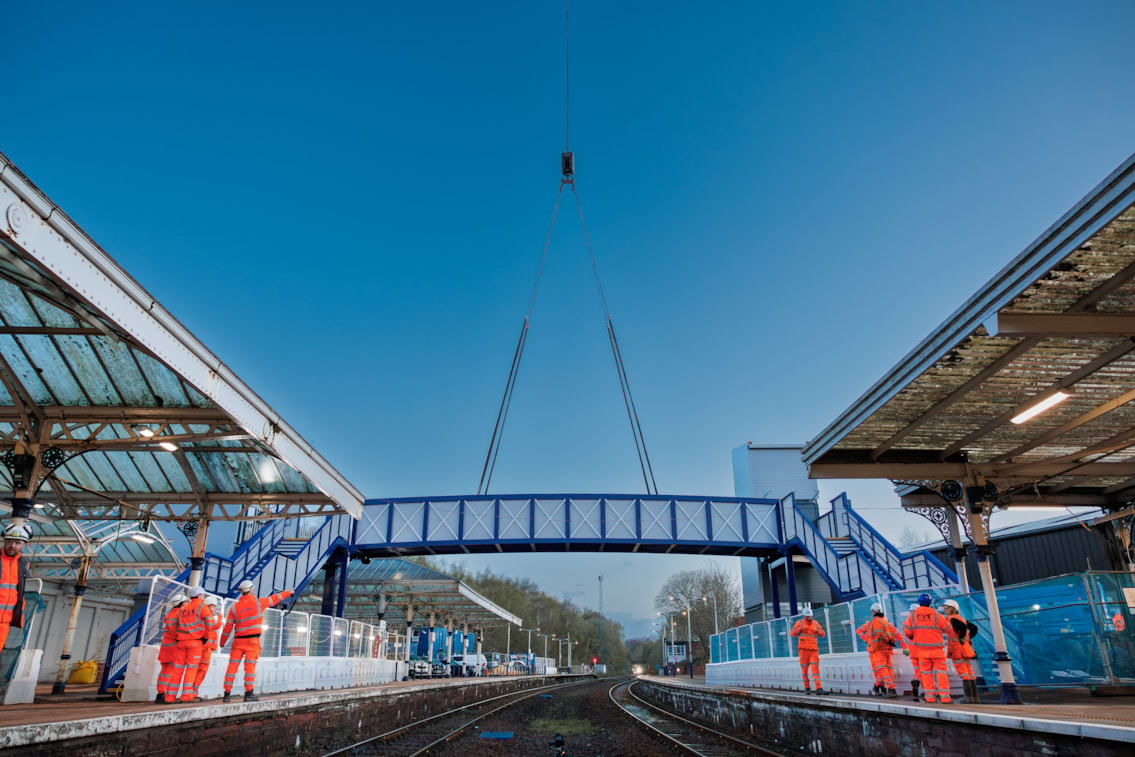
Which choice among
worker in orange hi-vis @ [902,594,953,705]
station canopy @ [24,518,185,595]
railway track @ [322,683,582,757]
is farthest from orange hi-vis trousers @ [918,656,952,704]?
station canopy @ [24,518,185,595]

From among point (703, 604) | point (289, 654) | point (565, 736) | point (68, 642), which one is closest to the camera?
point (565, 736)

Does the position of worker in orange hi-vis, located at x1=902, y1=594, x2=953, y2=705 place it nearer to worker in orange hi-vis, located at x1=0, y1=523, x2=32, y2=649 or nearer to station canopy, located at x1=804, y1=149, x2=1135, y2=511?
station canopy, located at x1=804, y1=149, x2=1135, y2=511

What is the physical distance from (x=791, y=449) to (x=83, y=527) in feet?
135

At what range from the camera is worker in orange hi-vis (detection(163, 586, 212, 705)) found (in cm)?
1020

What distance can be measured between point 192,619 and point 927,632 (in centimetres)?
1098

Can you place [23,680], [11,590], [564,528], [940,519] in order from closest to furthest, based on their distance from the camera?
[11,590] < [23,680] < [940,519] < [564,528]

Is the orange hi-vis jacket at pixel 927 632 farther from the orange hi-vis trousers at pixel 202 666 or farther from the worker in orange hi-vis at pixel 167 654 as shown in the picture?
the worker in orange hi-vis at pixel 167 654

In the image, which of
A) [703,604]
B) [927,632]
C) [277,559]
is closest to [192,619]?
[927,632]

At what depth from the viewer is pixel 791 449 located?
160 feet

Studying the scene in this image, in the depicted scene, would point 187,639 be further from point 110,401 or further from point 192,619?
point 110,401

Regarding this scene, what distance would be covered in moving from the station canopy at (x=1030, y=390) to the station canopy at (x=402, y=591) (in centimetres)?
2603

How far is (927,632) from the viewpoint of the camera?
10352 millimetres

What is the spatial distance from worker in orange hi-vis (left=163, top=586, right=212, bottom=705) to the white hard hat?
2328 mm

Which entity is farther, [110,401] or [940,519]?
[940,519]
